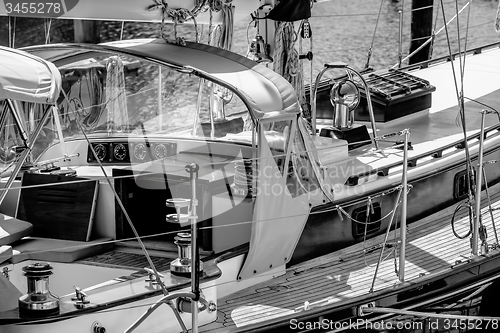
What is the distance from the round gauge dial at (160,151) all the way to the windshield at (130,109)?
0.46 feet

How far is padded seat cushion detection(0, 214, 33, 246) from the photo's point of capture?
4582mm

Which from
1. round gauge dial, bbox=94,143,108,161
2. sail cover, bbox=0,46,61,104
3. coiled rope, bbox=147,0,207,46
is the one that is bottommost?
round gauge dial, bbox=94,143,108,161

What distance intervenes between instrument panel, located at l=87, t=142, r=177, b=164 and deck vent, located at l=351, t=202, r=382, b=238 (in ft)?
4.11

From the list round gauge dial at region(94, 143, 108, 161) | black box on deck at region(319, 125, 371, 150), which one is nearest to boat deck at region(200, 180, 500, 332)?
black box on deck at region(319, 125, 371, 150)

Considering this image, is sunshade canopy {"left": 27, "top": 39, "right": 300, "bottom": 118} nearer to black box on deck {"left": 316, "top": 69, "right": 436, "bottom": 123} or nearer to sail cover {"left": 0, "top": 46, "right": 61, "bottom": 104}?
sail cover {"left": 0, "top": 46, "right": 61, "bottom": 104}

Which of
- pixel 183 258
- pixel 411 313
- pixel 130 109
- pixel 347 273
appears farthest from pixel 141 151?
pixel 411 313

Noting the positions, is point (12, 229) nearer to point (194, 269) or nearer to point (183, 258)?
point (183, 258)

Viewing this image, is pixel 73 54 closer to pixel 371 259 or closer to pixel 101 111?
pixel 101 111

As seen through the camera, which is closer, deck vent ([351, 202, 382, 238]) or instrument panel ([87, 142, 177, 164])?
deck vent ([351, 202, 382, 238])

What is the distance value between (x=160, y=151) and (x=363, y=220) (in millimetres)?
1392

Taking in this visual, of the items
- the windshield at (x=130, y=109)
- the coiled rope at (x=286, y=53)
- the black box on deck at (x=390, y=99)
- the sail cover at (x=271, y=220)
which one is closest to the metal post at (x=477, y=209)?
the sail cover at (x=271, y=220)

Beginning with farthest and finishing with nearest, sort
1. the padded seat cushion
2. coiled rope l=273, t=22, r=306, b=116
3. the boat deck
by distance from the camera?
coiled rope l=273, t=22, r=306, b=116
the padded seat cushion
the boat deck

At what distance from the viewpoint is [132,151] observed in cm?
552

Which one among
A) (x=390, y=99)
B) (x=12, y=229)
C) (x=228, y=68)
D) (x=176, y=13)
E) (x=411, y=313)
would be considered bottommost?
(x=411, y=313)
